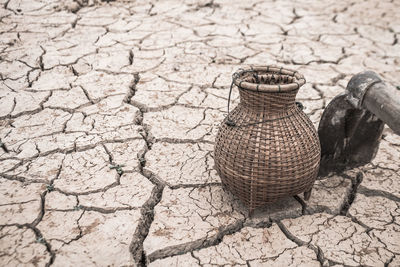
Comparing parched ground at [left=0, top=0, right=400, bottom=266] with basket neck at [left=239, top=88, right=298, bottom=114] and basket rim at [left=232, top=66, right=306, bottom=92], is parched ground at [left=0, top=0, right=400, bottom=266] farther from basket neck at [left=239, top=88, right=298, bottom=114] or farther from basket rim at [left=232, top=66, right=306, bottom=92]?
basket rim at [left=232, top=66, right=306, bottom=92]

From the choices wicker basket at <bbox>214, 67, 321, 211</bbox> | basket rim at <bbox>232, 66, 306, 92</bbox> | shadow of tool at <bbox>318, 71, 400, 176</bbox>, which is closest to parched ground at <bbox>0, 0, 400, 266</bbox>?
shadow of tool at <bbox>318, 71, 400, 176</bbox>

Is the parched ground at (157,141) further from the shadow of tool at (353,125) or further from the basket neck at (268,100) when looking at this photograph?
the basket neck at (268,100)

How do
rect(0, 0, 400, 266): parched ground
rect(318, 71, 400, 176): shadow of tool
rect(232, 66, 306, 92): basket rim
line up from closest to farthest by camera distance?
1. rect(232, 66, 306, 92): basket rim
2. rect(0, 0, 400, 266): parched ground
3. rect(318, 71, 400, 176): shadow of tool

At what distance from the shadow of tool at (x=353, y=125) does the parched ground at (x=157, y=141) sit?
0.13m

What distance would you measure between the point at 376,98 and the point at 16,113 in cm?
258

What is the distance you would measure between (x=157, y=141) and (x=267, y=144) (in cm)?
111

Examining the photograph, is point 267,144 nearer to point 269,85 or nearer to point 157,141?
point 269,85

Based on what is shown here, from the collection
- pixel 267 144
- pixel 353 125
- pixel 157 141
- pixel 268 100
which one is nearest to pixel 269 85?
pixel 268 100

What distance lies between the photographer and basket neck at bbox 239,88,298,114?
189cm

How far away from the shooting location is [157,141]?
111 inches

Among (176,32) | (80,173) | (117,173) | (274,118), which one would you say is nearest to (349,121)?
(274,118)

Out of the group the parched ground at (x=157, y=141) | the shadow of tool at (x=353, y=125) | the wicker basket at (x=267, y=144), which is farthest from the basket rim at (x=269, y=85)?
the parched ground at (x=157, y=141)

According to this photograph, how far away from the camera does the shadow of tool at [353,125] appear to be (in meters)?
2.12

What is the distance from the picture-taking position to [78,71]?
12.1 ft
